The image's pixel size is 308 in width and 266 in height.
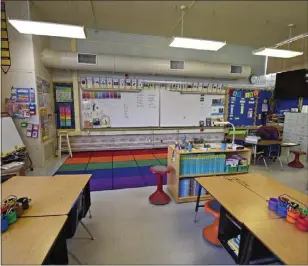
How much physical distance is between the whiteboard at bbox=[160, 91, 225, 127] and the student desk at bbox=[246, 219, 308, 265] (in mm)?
4798

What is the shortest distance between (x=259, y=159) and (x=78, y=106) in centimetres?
539

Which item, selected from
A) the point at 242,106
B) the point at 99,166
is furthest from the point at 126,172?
the point at 242,106

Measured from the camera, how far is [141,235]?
2184 millimetres

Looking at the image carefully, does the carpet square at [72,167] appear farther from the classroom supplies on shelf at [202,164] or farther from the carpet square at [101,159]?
the classroom supplies on shelf at [202,164]

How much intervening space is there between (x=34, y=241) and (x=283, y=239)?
5.22 feet

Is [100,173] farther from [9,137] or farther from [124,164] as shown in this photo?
[9,137]

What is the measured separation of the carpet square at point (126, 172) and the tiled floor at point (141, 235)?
0.85m

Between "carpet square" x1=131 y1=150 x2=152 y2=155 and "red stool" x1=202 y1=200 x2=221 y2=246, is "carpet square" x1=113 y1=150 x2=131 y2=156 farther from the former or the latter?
"red stool" x1=202 y1=200 x2=221 y2=246

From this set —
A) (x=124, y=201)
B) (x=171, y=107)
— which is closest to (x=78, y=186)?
(x=124, y=201)

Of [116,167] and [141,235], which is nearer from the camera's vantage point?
[141,235]

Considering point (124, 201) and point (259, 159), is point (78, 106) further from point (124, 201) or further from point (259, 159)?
point (259, 159)

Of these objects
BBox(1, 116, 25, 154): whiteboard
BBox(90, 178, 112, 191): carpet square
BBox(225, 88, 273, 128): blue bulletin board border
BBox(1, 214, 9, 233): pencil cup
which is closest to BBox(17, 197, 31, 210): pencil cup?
BBox(1, 214, 9, 233): pencil cup

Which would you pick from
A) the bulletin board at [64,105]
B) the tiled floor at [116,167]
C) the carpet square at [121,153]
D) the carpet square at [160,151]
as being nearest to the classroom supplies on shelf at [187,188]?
the tiled floor at [116,167]

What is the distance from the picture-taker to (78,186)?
6.29 ft
